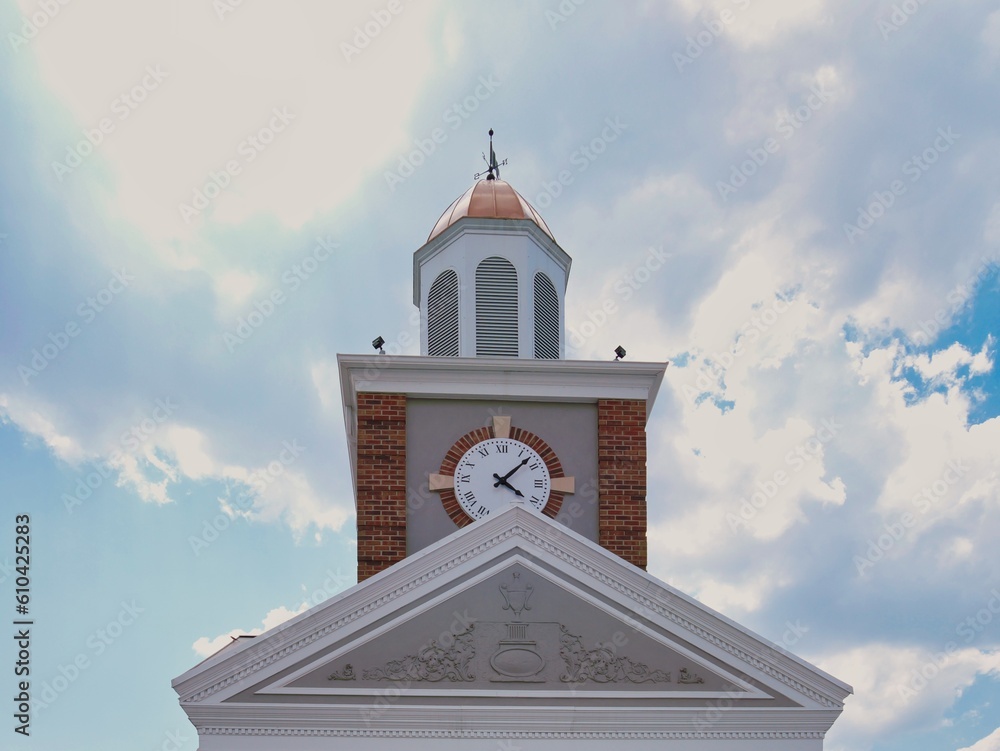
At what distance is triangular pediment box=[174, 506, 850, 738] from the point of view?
16.3 metres

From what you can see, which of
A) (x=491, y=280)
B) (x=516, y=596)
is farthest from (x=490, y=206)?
(x=516, y=596)

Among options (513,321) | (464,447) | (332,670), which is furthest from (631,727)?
(513,321)

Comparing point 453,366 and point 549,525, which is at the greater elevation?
point 453,366

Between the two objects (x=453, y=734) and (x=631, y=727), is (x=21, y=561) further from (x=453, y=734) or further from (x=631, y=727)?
(x=631, y=727)

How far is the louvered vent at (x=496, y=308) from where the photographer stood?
2173cm

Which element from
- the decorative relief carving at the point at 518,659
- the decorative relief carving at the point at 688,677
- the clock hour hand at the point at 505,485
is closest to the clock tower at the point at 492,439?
the clock hour hand at the point at 505,485

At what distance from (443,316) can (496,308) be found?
3.10 ft

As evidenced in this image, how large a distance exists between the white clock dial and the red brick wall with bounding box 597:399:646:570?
897 mm

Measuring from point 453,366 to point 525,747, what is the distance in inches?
251

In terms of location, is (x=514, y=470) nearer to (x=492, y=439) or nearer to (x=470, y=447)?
(x=492, y=439)

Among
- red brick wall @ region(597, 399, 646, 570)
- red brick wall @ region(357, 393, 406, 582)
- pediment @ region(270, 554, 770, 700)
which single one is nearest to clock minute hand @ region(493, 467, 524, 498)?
red brick wall @ region(597, 399, 646, 570)

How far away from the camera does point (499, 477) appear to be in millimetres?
20391

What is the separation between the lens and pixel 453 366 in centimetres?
2072

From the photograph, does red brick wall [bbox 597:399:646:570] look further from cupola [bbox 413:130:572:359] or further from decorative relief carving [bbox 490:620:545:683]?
decorative relief carving [bbox 490:620:545:683]
